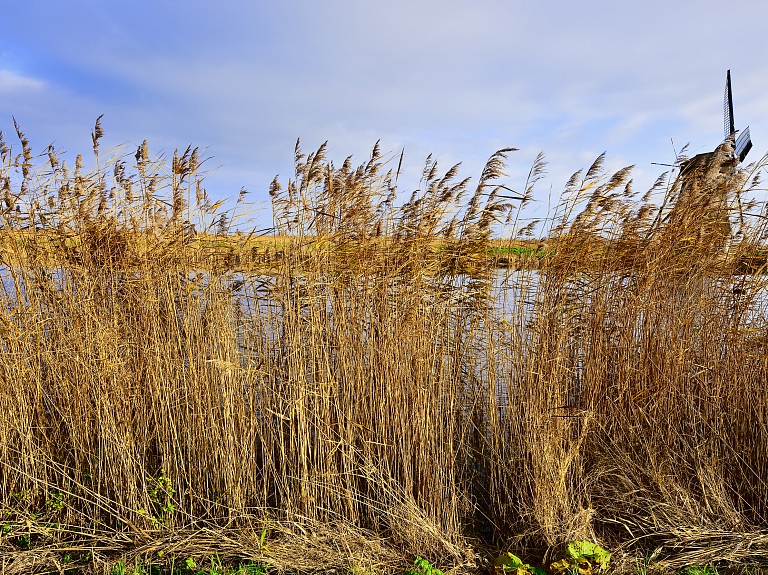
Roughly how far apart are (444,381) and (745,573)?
1.64m

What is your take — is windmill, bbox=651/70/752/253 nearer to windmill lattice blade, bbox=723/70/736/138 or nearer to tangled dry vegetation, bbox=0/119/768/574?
tangled dry vegetation, bbox=0/119/768/574

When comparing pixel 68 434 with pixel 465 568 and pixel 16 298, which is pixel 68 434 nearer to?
pixel 16 298

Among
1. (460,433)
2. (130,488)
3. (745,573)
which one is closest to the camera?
(745,573)

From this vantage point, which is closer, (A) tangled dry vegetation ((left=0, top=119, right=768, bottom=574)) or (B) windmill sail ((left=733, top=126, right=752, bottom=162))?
(A) tangled dry vegetation ((left=0, top=119, right=768, bottom=574))

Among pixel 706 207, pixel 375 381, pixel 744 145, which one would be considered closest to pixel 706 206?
pixel 706 207

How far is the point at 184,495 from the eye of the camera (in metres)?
3.05

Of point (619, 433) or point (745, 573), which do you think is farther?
point (619, 433)

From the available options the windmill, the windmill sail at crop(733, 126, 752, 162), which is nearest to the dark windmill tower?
the windmill

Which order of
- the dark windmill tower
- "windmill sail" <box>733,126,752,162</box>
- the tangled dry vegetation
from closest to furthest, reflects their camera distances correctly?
the tangled dry vegetation → the dark windmill tower → "windmill sail" <box>733,126,752,162</box>

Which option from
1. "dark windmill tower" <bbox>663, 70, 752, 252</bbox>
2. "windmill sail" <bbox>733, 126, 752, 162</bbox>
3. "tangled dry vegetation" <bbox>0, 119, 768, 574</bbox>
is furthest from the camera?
"windmill sail" <bbox>733, 126, 752, 162</bbox>

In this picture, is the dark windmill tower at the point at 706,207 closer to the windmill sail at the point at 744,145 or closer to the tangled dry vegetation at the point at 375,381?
the tangled dry vegetation at the point at 375,381

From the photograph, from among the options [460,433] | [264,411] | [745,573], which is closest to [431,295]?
[460,433]

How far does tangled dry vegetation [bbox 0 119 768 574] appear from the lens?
2.91 m

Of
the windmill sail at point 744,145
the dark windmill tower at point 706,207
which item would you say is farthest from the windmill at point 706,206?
the windmill sail at point 744,145
